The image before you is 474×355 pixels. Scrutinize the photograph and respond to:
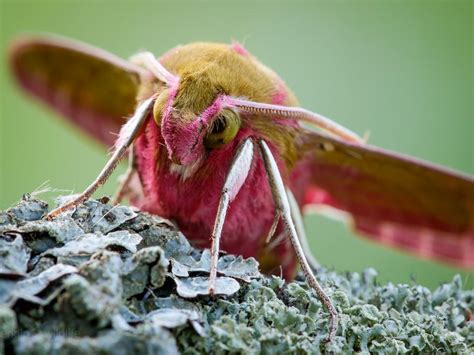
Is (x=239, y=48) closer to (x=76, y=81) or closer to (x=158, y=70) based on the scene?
(x=158, y=70)

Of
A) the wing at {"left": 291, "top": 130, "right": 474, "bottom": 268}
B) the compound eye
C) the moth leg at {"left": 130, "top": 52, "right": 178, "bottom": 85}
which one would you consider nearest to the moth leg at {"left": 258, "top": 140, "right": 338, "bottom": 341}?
the compound eye

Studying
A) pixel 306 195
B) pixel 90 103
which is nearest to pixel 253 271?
pixel 306 195

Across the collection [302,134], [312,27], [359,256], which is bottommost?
[359,256]

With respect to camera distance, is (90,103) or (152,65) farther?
(90,103)

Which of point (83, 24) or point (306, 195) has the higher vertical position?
point (83, 24)

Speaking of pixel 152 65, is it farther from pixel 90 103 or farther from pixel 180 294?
pixel 90 103

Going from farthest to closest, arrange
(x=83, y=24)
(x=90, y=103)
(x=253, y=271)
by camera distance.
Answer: (x=83, y=24) → (x=90, y=103) → (x=253, y=271)

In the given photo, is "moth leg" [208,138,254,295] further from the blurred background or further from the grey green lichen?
the blurred background
